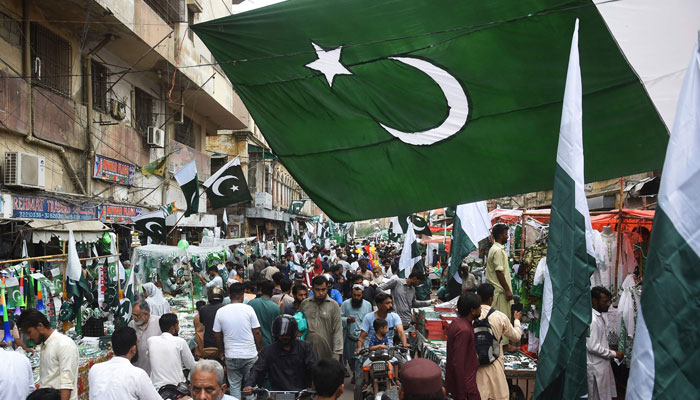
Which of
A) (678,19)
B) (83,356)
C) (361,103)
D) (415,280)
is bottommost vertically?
(83,356)

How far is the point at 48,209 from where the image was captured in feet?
42.8

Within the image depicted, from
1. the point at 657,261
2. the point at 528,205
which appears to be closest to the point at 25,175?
the point at 657,261

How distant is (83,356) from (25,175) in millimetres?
5606

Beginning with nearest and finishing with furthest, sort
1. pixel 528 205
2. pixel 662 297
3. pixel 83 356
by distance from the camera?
1. pixel 662 297
2. pixel 83 356
3. pixel 528 205

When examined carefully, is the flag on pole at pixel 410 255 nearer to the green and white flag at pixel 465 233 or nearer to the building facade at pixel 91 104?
the green and white flag at pixel 465 233

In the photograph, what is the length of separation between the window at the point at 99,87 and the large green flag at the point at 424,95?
14.3 m

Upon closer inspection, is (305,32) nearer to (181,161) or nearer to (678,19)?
(678,19)

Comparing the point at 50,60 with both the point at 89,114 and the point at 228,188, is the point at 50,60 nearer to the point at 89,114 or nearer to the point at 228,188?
the point at 89,114

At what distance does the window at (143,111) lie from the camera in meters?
19.4

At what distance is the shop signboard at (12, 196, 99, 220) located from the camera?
11899 mm

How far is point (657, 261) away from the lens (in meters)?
1.93

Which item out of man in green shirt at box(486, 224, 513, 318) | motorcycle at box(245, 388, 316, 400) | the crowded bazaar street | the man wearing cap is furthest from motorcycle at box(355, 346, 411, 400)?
the man wearing cap

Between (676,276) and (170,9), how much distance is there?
Answer: 67.8 feet

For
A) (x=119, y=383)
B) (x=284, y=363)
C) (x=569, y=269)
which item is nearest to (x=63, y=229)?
(x=284, y=363)
